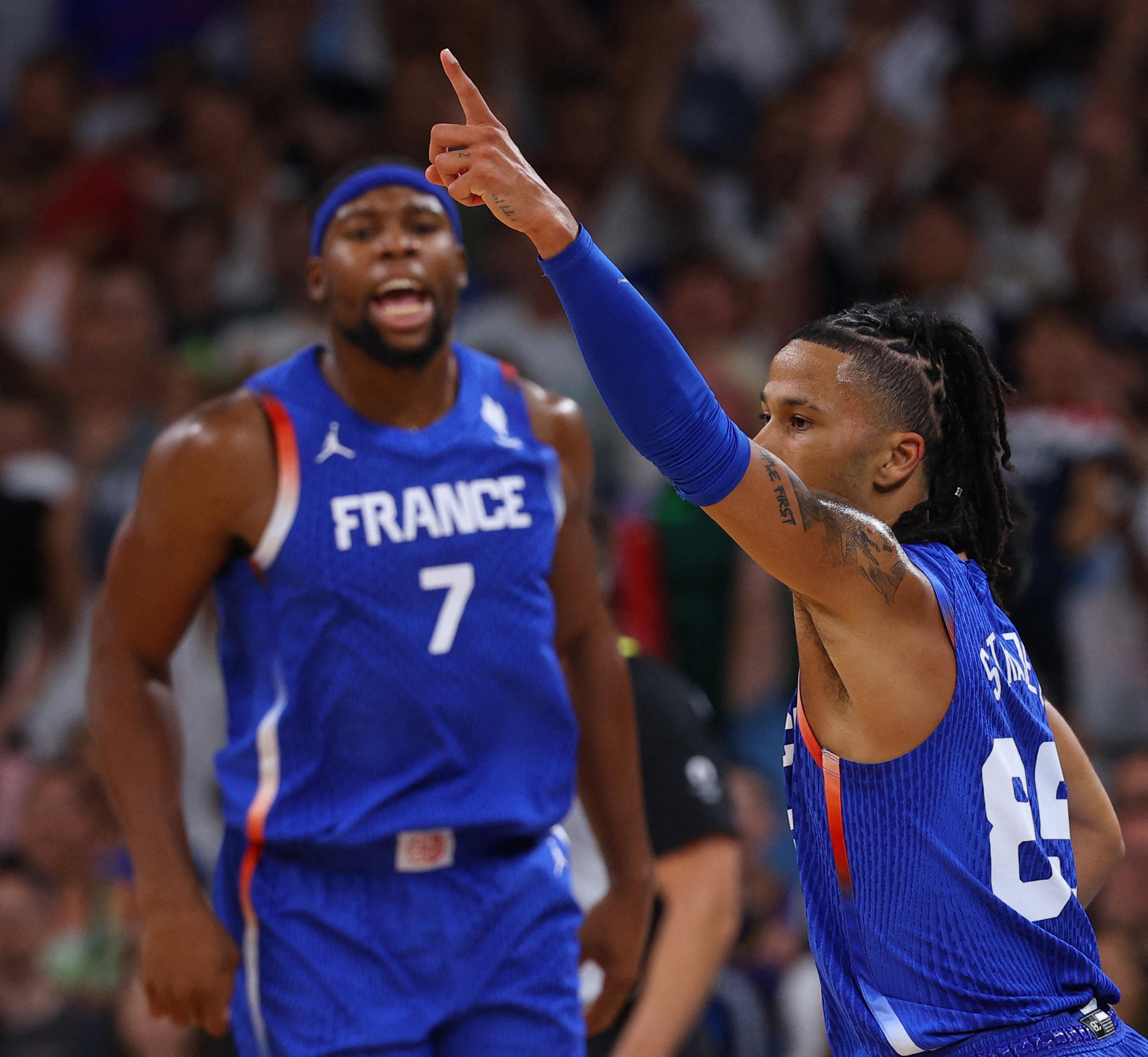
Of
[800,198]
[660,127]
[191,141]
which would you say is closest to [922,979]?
[800,198]

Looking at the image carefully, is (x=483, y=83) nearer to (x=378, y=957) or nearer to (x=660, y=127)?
(x=660, y=127)

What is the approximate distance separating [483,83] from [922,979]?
5973mm

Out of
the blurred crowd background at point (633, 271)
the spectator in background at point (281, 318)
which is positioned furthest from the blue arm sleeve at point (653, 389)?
the spectator in background at point (281, 318)

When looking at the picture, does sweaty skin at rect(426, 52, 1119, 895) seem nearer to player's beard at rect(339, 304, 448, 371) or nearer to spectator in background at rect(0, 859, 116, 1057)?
player's beard at rect(339, 304, 448, 371)

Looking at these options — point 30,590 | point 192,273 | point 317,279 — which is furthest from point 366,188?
point 192,273

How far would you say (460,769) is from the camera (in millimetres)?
3191

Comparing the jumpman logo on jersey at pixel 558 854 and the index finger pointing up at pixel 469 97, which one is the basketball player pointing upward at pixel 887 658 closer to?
the index finger pointing up at pixel 469 97

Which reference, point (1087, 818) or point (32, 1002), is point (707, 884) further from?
point (32, 1002)

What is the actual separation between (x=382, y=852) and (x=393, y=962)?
20cm

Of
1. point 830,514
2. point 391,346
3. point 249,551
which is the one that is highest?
point 391,346

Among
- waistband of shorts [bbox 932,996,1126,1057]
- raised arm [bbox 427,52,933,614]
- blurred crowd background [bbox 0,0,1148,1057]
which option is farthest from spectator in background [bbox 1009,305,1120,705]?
raised arm [bbox 427,52,933,614]

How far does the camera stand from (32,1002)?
5.27 m

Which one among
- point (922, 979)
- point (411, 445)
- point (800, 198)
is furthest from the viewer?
point (800, 198)

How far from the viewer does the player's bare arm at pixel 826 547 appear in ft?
7.05
